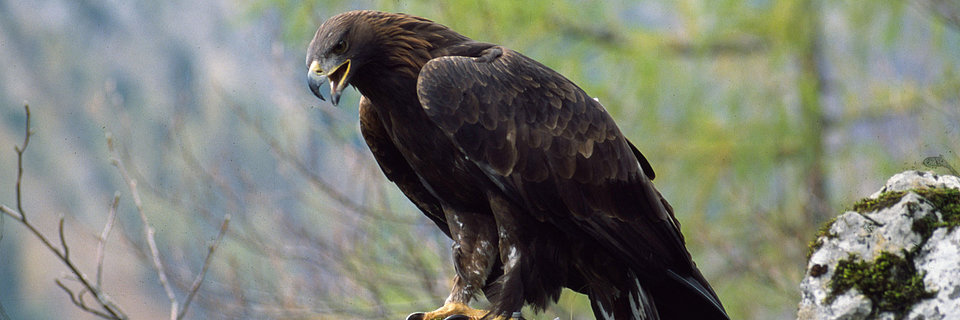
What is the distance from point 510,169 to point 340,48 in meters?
0.62

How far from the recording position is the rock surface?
2.30 metres

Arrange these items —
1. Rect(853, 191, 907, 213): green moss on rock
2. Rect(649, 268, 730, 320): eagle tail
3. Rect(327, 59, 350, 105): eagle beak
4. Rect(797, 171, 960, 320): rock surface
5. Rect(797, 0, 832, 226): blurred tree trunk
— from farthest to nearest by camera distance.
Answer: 1. Rect(797, 0, 832, 226): blurred tree trunk
2. Rect(649, 268, 730, 320): eagle tail
3. Rect(327, 59, 350, 105): eagle beak
4. Rect(853, 191, 907, 213): green moss on rock
5. Rect(797, 171, 960, 320): rock surface

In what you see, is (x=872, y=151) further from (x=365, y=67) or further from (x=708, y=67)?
(x=365, y=67)

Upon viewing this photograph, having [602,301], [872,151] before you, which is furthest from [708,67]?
[602,301]

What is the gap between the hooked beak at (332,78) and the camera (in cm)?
256

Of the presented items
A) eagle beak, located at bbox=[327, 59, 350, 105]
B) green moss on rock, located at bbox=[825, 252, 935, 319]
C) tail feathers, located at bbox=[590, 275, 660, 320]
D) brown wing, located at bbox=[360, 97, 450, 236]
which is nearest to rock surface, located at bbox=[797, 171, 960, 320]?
green moss on rock, located at bbox=[825, 252, 935, 319]

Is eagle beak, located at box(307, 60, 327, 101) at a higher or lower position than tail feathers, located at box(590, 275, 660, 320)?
higher

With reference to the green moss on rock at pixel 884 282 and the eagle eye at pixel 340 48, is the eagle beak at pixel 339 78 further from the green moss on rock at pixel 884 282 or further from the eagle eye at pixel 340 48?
the green moss on rock at pixel 884 282

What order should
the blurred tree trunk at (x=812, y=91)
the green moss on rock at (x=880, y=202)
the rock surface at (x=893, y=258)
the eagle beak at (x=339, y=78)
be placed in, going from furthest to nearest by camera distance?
the blurred tree trunk at (x=812, y=91)
the eagle beak at (x=339, y=78)
the green moss on rock at (x=880, y=202)
the rock surface at (x=893, y=258)

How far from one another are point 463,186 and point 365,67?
0.48 meters

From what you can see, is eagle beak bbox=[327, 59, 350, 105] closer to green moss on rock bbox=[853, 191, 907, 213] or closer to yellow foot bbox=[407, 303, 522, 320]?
yellow foot bbox=[407, 303, 522, 320]

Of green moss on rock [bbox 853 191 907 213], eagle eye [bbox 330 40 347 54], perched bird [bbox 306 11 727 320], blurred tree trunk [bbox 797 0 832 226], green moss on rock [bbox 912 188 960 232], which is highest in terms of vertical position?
blurred tree trunk [bbox 797 0 832 226]

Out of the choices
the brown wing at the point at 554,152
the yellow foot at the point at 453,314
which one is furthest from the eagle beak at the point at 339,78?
the yellow foot at the point at 453,314

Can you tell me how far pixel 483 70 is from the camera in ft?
9.07
